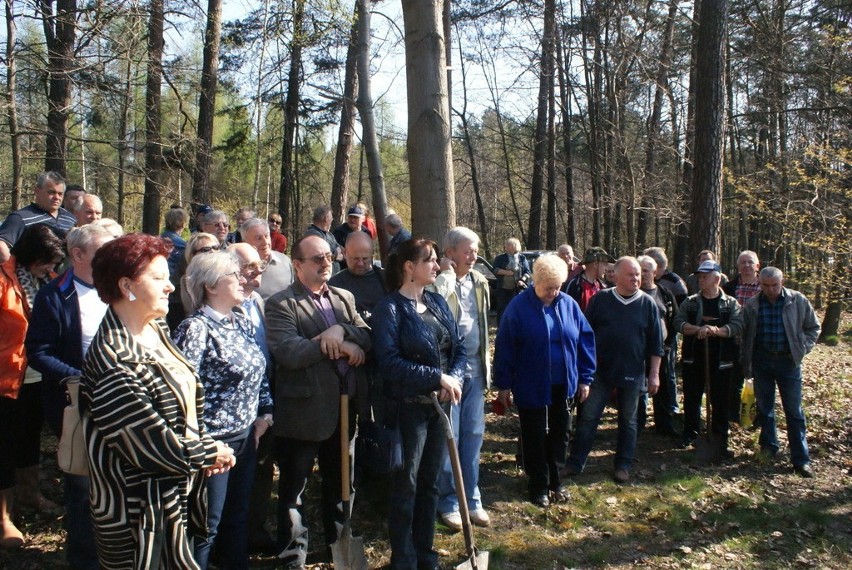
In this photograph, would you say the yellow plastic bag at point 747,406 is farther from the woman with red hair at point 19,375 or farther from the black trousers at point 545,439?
the woman with red hair at point 19,375

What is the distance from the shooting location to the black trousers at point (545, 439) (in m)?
5.02

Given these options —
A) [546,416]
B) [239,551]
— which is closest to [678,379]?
[546,416]

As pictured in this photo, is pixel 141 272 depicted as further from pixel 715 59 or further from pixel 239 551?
pixel 715 59

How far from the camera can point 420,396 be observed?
373 cm

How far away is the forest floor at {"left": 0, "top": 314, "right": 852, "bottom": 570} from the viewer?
442 cm

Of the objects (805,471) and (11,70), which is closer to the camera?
(805,471)

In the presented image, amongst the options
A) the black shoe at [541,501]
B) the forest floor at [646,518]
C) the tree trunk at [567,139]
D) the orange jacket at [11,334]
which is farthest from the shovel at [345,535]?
the tree trunk at [567,139]

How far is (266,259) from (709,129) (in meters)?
7.18

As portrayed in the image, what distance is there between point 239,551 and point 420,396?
1289 millimetres

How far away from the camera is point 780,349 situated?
20.7 ft

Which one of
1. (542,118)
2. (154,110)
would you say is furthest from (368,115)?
(542,118)

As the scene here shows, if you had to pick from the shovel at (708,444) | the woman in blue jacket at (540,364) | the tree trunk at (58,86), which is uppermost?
the tree trunk at (58,86)

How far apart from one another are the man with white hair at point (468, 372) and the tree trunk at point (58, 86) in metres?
6.68

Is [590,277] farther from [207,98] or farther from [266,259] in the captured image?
[207,98]
